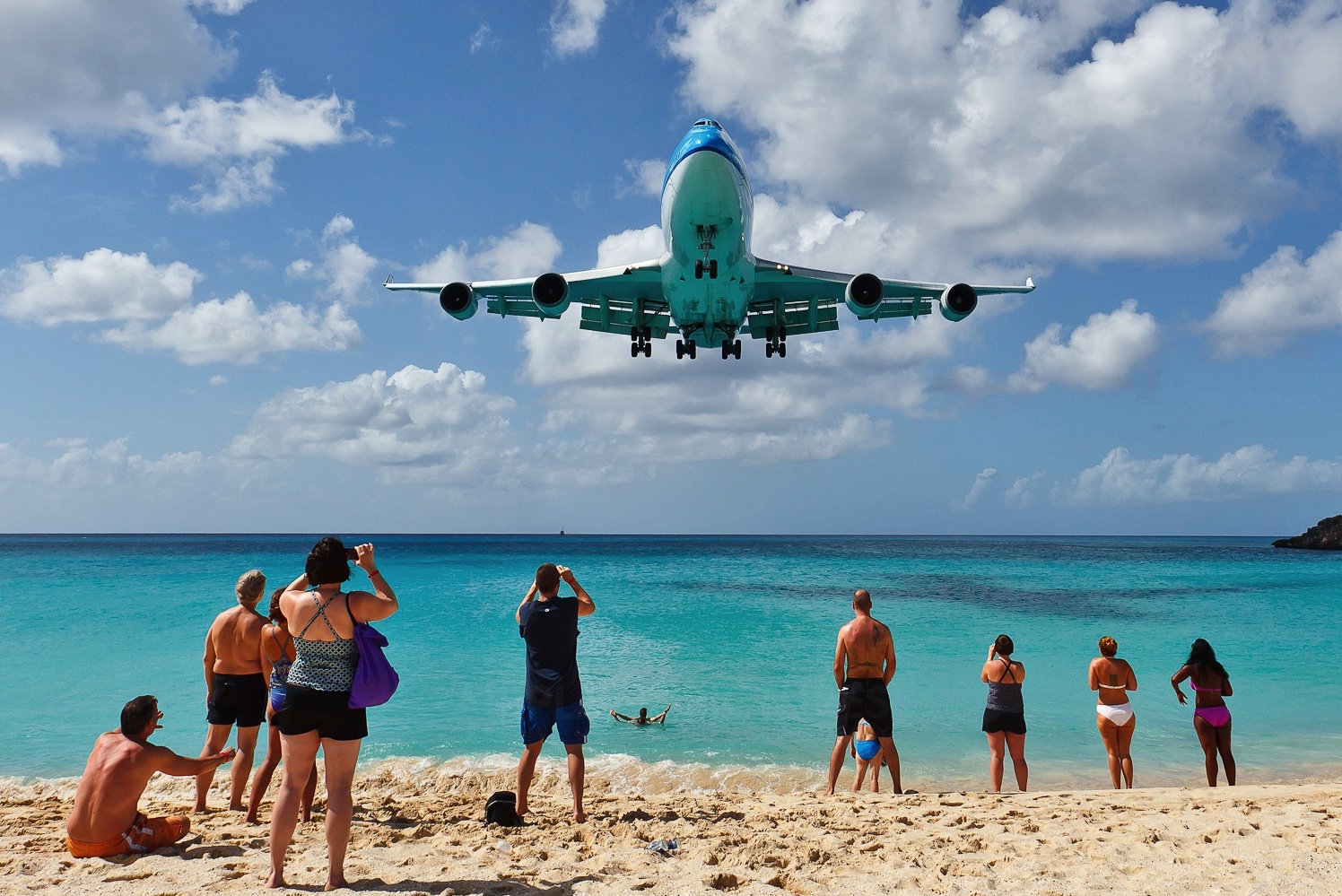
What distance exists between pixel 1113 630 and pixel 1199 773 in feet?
52.9

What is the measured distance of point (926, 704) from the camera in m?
12.5

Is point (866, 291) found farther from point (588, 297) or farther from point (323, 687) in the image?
point (323, 687)

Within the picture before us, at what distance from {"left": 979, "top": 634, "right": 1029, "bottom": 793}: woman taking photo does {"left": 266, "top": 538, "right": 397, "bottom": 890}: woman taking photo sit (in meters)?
5.45

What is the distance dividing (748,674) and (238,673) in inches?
445

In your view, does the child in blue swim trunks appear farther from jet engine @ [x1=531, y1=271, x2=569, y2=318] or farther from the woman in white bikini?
jet engine @ [x1=531, y1=271, x2=569, y2=318]

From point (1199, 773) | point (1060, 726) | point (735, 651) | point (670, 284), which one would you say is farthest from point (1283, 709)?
point (670, 284)

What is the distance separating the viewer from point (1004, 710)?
6.84m

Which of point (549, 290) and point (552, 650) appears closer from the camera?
point (552, 650)

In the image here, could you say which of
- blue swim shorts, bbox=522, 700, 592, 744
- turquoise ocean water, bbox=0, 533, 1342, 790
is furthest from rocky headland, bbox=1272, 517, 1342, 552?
blue swim shorts, bbox=522, 700, 592, 744

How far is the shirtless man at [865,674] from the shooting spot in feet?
20.8

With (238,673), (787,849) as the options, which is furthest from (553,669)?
(238,673)

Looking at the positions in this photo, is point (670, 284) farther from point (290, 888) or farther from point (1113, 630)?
point (1113, 630)

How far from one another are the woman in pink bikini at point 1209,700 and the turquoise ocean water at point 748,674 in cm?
171

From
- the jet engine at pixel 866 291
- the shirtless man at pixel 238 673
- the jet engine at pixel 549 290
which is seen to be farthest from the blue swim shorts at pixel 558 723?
the jet engine at pixel 866 291
